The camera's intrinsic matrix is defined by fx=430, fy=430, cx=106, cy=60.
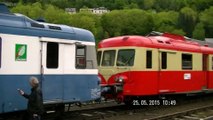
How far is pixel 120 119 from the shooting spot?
571 inches

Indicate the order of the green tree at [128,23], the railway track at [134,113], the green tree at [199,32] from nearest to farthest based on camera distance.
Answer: the railway track at [134,113] → the green tree at [199,32] → the green tree at [128,23]

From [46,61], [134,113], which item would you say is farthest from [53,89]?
[134,113]

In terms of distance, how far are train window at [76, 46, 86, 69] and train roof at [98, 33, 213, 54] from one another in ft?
12.8

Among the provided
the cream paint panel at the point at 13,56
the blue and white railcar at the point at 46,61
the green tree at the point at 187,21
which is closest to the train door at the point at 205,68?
the blue and white railcar at the point at 46,61

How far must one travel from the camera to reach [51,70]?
12281mm

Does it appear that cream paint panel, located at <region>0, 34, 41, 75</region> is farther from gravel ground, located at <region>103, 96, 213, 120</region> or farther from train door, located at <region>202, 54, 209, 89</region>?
train door, located at <region>202, 54, 209, 89</region>

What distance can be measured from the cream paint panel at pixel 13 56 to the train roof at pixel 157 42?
20.4ft

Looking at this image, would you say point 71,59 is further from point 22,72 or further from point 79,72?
point 22,72

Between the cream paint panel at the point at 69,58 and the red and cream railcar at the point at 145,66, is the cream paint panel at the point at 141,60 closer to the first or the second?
the red and cream railcar at the point at 145,66

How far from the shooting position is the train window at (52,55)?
12.2 m

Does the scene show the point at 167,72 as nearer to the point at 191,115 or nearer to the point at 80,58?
the point at 191,115

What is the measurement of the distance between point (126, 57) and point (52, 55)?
550cm

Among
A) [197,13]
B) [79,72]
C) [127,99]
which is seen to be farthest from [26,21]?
[197,13]

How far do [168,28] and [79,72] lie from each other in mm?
115061
